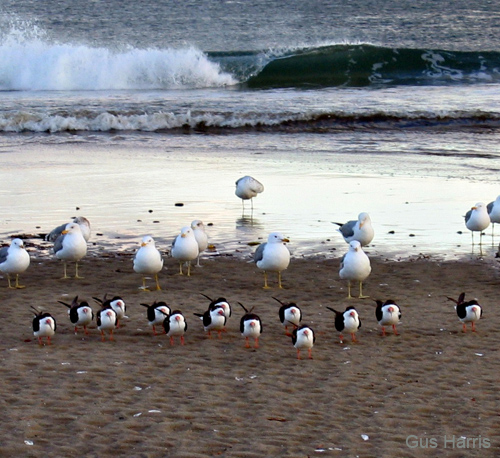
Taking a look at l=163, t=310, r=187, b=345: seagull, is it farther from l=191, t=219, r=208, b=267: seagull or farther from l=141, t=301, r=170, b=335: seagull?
l=191, t=219, r=208, b=267: seagull

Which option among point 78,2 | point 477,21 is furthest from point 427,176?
point 78,2

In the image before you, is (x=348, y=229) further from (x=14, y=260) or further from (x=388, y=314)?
(x=14, y=260)

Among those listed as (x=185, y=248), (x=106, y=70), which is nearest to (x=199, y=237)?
(x=185, y=248)

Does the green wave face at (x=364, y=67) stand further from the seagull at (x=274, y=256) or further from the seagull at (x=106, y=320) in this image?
the seagull at (x=106, y=320)

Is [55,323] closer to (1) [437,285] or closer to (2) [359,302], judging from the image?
(2) [359,302]

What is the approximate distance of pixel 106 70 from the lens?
4028cm

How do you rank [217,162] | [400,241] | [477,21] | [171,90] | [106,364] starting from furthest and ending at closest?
[477,21] < [171,90] < [217,162] < [400,241] < [106,364]

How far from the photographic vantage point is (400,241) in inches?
515

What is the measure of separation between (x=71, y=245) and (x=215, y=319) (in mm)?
3217

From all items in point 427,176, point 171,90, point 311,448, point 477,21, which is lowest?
point 311,448

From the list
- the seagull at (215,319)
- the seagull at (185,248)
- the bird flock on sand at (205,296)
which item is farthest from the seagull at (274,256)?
the seagull at (215,319)

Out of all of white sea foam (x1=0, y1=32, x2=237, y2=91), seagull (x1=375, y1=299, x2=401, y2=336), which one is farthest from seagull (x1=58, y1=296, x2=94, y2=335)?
white sea foam (x1=0, y1=32, x2=237, y2=91)

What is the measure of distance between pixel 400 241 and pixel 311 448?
7168 millimetres

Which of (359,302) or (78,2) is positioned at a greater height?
(78,2)
